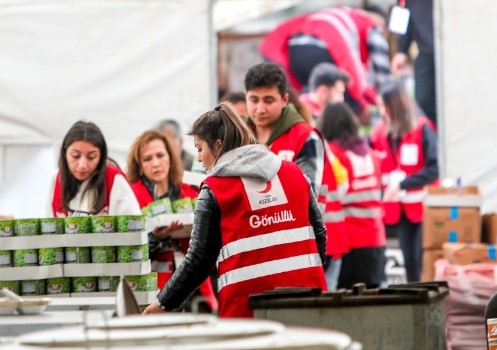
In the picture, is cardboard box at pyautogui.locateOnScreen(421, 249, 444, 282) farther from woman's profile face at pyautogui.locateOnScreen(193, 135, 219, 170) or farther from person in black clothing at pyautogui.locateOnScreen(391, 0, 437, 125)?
woman's profile face at pyautogui.locateOnScreen(193, 135, 219, 170)

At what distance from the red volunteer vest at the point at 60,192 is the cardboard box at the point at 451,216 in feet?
12.5

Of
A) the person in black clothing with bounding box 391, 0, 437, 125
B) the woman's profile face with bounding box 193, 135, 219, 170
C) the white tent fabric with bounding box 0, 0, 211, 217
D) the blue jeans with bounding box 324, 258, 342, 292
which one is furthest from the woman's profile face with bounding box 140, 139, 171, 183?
the person in black clothing with bounding box 391, 0, 437, 125

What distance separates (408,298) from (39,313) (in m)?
1.40

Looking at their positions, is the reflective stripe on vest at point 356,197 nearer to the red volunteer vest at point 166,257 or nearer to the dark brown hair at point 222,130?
the red volunteer vest at point 166,257

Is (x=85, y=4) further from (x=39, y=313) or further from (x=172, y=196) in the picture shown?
(x=39, y=313)

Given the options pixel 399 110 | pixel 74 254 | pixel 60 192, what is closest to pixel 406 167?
pixel 399 110

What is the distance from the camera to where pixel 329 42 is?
17.9 metres

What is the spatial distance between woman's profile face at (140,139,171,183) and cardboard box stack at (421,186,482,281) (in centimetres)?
281

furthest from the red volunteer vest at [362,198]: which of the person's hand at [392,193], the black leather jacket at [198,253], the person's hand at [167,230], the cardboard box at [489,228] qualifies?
the black leather jacket at [198,253]

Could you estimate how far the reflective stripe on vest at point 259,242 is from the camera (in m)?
6.28

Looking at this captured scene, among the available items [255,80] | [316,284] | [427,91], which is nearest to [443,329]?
[316,284]

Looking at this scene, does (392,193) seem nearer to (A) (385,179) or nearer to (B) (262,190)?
(A) (385,179)

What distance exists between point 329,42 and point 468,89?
5.74 meters

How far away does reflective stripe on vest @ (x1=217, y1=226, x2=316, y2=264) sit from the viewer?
6277 millimetres
